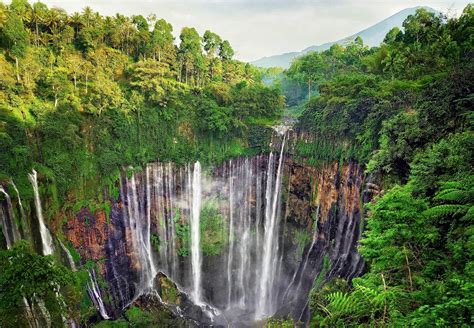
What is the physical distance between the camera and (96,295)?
17.6m

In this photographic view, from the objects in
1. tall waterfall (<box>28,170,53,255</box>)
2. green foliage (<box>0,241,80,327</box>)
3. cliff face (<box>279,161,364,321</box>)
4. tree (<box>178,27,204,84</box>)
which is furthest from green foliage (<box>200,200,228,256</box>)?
green foliage (<box>0,241,80,327</box>)

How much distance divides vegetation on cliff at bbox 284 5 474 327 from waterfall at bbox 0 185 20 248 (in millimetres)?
13396

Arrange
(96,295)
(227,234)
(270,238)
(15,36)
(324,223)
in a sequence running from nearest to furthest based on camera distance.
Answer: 1. (96,295)
2. (15,36)
3. (324,223)
4. (270,238)
5. (227,234)

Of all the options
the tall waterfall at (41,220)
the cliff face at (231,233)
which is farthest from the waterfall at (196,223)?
the tall waterfall at (41,220)

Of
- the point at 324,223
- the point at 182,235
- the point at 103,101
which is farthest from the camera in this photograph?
the point at 182,235

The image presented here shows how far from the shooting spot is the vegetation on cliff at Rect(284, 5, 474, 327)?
14.6 ft

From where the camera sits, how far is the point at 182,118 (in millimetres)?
22312

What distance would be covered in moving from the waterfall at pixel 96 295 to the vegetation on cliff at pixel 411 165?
38.6 feet

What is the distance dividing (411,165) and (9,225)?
54.7ft

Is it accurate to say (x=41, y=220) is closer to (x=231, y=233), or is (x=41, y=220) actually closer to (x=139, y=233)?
(x=139, y=233)

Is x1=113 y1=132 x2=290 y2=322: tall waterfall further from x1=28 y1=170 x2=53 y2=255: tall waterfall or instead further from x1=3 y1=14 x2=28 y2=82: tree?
x1=3 y1=14 x2=28 y2=82: tree

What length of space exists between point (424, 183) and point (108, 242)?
17108mm

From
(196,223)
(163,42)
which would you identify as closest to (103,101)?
(163,42)

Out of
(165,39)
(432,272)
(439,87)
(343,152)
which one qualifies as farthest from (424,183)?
(165,39)
